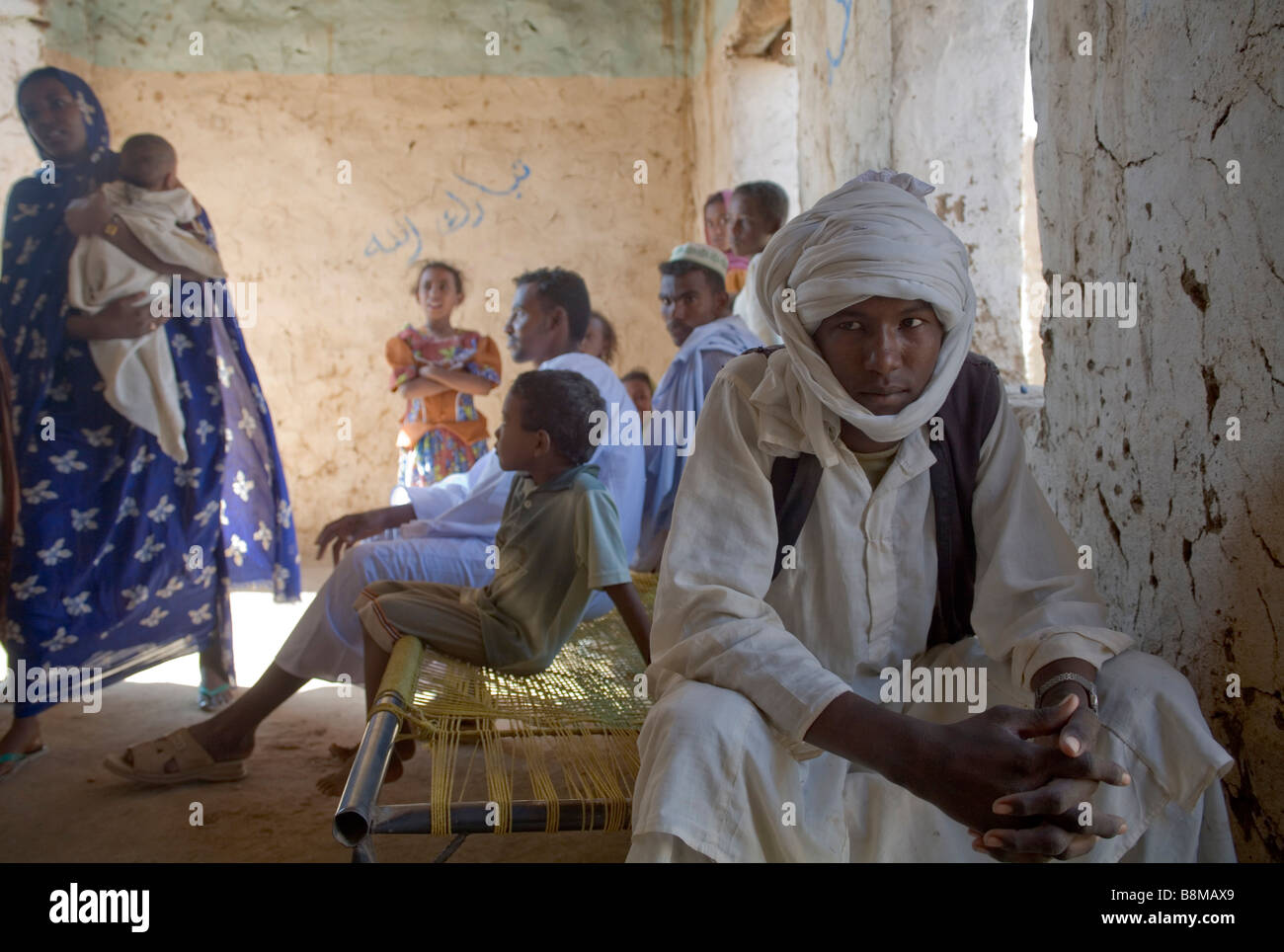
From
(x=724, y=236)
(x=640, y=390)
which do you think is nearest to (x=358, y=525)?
(x=640, y=390)

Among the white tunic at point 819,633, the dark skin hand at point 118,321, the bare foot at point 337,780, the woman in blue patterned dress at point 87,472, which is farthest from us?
the dark skin hand at point 118,321

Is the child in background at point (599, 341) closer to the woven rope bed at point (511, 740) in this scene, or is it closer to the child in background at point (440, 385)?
the child in background at point (440, 385)

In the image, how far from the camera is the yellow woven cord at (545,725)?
1.78 m

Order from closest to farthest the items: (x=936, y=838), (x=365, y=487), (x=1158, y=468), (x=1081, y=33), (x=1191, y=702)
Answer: (x=1191, y=702) → (x=936, y=838) → (x=1158, y=468) → (x=1081, y=33) → (x=365, y=487)

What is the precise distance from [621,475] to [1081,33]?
5.63ft

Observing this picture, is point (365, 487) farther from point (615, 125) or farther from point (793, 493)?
point (793, 493)

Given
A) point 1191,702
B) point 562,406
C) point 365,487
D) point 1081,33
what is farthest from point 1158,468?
point 365,487

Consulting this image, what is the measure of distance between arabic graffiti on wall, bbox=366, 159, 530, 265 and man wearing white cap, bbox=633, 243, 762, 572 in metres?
3.74

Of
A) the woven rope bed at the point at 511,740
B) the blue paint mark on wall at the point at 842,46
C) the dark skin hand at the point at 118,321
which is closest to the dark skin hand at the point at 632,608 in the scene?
the woven rope bed at the point at 511,740

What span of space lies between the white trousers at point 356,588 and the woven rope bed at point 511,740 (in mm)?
388

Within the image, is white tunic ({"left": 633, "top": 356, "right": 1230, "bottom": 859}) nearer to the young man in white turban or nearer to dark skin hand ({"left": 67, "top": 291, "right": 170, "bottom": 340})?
the young man in white turban

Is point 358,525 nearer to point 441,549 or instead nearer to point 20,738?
point 441,549

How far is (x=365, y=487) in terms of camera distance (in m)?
7.30

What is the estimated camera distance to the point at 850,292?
1.54 m
